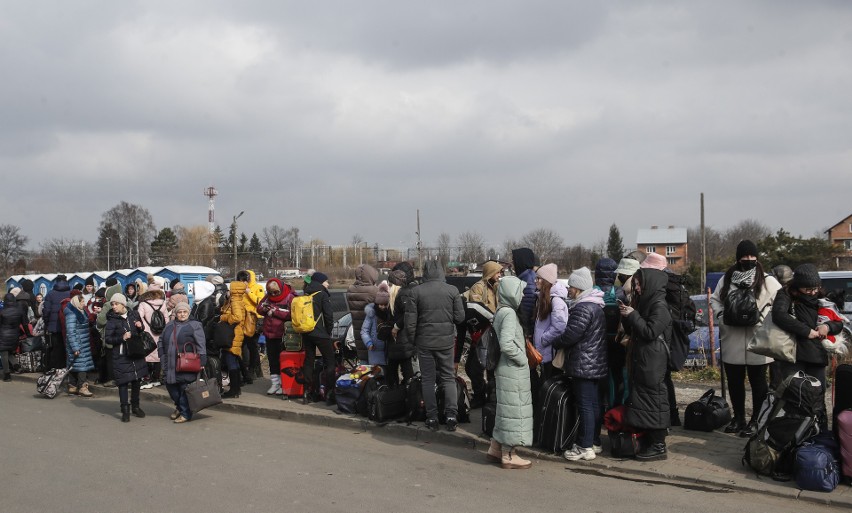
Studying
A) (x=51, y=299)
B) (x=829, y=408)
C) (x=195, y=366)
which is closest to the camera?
(x=829, y=408)

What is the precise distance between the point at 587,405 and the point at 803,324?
2152 millimetres

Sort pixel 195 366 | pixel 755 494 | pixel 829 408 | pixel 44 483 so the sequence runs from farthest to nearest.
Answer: pixel 195 366, pixel 829 408, pixel 44 483, pixel 755 494

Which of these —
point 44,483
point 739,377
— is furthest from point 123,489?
point 739,377

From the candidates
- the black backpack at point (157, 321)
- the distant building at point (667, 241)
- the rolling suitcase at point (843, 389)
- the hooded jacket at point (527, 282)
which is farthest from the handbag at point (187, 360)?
the distant building at point (667, 241)

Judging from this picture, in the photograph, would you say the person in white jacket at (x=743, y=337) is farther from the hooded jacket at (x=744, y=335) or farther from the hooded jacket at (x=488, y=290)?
the hooded jacket at (x=488, y=290)

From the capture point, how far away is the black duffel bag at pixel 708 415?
26.8ft

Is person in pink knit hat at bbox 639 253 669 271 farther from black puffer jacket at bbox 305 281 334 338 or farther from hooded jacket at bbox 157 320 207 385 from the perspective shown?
hooded jacket at bbox 157 320 207 385

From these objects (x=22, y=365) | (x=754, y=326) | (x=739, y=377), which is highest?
(x=754, y=326)

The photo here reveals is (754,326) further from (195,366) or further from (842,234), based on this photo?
(842,234)

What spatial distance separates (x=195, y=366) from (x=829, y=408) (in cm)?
851

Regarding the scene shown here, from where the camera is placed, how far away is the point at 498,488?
21.8ft

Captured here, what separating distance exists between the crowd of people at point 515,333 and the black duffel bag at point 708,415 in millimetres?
139

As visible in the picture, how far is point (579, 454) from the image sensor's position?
7336 millimetres

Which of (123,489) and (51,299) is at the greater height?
(51,299)
